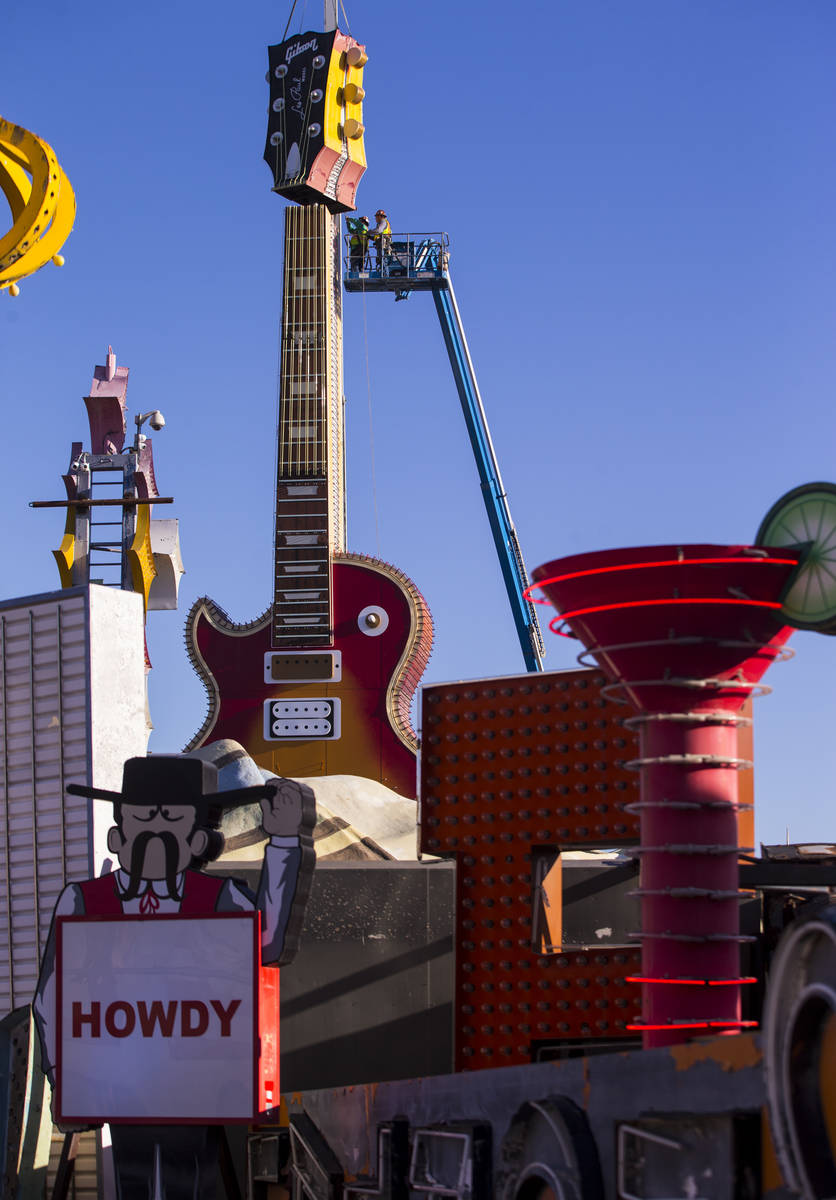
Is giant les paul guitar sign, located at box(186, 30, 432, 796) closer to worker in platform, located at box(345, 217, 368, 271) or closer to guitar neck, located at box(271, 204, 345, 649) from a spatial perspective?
guitar neck, located at box(271, 204, 345, 649)

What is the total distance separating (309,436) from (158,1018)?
16.2 meters

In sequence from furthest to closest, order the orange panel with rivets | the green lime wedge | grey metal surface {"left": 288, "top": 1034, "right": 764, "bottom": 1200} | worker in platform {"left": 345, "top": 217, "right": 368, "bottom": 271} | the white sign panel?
worker in platform {"left": 345, "top": 217, "right": 368, "bottom": 271}
the orange panel with rivets
the white sign panel
the green lime wedge
grey metal surface {"left": 288, "top": 1034, "right": 764, "bottom": 1200}

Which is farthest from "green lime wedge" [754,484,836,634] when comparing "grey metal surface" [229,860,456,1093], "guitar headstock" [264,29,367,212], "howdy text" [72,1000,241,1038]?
"guitar headstock" [264,29,367,212]

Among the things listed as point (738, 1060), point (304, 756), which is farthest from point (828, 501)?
point (304, 756)

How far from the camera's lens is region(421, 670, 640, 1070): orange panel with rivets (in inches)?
582

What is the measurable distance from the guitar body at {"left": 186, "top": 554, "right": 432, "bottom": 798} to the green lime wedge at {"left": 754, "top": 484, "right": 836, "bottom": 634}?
1678cm

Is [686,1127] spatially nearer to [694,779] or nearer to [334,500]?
[694,779]

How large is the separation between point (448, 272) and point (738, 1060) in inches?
1119

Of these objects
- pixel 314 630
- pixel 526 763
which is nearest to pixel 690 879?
pixel 526 763

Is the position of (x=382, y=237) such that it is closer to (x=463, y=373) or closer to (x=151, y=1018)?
(x=463, y=373)

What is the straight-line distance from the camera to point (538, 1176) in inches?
331

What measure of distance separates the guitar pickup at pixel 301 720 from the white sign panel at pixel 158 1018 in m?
14.0

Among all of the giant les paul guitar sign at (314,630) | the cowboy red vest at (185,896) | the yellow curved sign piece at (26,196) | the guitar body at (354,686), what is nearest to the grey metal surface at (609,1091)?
the cowboy red vest at (185,896)

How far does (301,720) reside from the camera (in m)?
26.1
